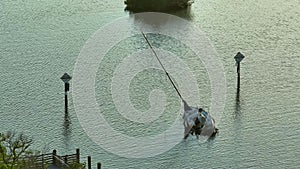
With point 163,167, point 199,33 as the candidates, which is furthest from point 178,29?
point 163,167

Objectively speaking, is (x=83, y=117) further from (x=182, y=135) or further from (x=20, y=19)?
(x=20, y=19)

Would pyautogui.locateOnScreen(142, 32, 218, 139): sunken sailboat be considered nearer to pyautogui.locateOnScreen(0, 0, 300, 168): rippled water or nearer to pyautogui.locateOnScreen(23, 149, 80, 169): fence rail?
pyautogui.locateOnScreen(0, 0, 300, 168): rippled water

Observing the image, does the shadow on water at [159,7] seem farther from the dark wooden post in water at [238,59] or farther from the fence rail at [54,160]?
the fence rail at [54,160]

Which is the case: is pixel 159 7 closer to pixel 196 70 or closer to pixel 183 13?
pixel 183 13

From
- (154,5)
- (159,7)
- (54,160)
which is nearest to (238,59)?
(54,160)

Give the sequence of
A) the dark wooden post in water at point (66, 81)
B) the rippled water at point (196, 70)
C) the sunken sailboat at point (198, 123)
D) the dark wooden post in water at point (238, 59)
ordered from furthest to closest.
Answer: the dark wooden post in water at point (238, 59)
the dark wooden post in water at point (66, 81)
the sunken sailboat at point (198, 123)
the rippled water at point (196, 70)

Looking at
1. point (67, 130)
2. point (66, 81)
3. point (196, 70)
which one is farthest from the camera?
point (196, 70)

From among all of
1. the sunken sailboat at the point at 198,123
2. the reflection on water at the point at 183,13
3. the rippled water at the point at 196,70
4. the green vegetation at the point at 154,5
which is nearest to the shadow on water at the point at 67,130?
the rippled water at the point at 196,70
